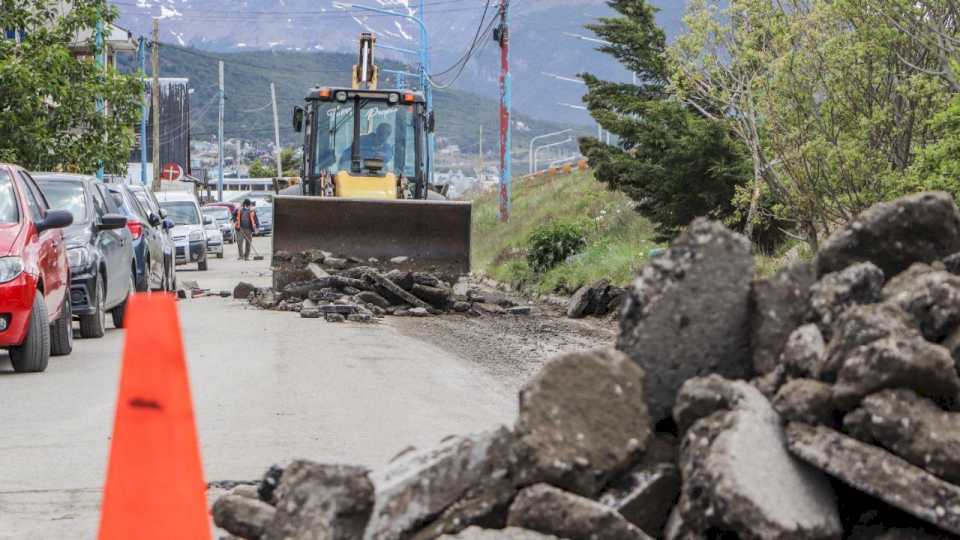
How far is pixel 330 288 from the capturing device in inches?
770

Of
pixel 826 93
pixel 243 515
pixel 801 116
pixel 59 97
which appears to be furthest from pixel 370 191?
pixel 243 515

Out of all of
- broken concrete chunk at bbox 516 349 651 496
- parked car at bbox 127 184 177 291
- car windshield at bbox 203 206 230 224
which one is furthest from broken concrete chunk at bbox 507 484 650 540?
car windshield at bbox 203 206 230 224

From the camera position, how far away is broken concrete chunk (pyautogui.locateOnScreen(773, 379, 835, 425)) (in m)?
4.87

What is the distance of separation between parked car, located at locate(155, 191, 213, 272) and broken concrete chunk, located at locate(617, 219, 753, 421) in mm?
29164

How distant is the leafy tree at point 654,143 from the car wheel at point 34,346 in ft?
33.6

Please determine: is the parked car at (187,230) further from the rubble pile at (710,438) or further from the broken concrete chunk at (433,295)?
the rubble pile at (710,438)

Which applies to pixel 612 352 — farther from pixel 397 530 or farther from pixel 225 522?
pixel 225 522

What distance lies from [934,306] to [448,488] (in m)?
1.92

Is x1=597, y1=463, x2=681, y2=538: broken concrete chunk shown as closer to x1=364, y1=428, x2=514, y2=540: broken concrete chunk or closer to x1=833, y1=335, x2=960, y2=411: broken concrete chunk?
x1=364, y1=428, x2=514, y2=540: broken concrete chunk

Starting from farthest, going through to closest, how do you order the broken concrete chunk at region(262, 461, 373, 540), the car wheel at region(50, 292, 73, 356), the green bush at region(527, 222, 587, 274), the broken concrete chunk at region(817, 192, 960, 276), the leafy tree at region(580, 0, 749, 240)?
the green bush at region(527, 222, 587, 274)
the leafy tree at region(580, 0, 749, 240)
the car wheel at region(50, 292, 73, 356)
the broken concrete chunk at region(817, 192, 960, 276)
the broken concrete chunk at region(262, 461, 373, 540)

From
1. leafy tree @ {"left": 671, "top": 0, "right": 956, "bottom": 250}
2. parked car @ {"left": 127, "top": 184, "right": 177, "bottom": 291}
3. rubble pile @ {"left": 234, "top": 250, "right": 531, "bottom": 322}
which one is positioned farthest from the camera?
parked car @ {"left": 127, "top": 184, "right": 177, "bottom": 291}

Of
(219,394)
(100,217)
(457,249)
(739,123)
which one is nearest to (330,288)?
(457,249)

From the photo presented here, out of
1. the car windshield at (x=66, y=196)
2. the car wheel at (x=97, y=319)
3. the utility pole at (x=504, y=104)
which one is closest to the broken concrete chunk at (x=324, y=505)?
the car wheel at (x=97, y=319)

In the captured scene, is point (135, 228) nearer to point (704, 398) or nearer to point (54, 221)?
point (54, 221)
